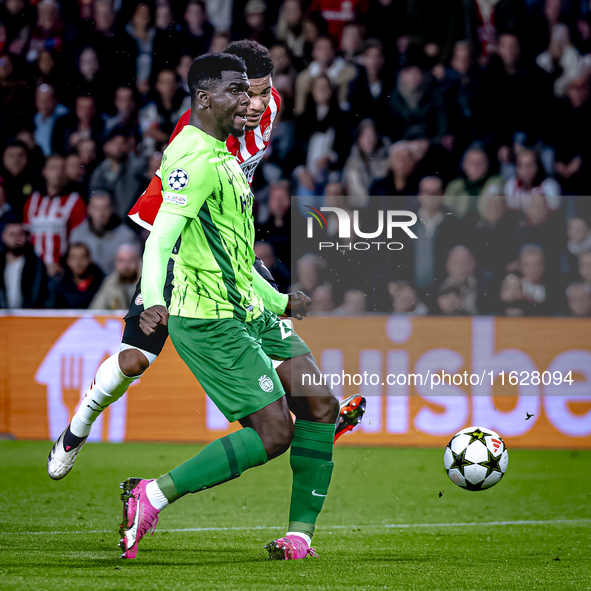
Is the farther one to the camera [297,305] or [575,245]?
[575,245]

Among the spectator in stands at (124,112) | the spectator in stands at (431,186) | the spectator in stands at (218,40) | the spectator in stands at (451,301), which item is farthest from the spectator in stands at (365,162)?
the spectator in stands at (124,112)

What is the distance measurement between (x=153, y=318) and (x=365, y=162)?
584cm

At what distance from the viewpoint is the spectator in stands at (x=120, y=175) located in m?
8.34

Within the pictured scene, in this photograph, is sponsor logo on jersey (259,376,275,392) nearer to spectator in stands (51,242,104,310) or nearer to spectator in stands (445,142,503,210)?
spectator in stands (51,242,104,310)

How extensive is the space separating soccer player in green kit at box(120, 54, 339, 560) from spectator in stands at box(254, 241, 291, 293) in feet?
12.8

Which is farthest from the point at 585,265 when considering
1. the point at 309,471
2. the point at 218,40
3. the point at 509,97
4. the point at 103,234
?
the point at 309,471

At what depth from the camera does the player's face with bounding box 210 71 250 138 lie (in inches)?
142

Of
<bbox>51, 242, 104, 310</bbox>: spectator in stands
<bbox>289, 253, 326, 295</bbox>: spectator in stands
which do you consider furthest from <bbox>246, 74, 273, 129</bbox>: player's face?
<bbox>51, 242, 104, 310</bbox>: spectator in stands

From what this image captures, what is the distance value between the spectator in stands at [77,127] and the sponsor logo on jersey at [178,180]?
582 cm

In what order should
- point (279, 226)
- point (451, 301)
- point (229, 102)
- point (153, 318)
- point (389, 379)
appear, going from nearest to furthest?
point (153, 318) → point (229, 102) → point (389, 379) → point (451, 301) → point (279, 226)

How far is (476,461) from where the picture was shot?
14.6 ft

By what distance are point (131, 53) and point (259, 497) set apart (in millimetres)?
5676

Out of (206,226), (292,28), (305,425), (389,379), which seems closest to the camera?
(206,226)

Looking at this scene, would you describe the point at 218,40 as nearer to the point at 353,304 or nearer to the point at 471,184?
the point at 471,184
